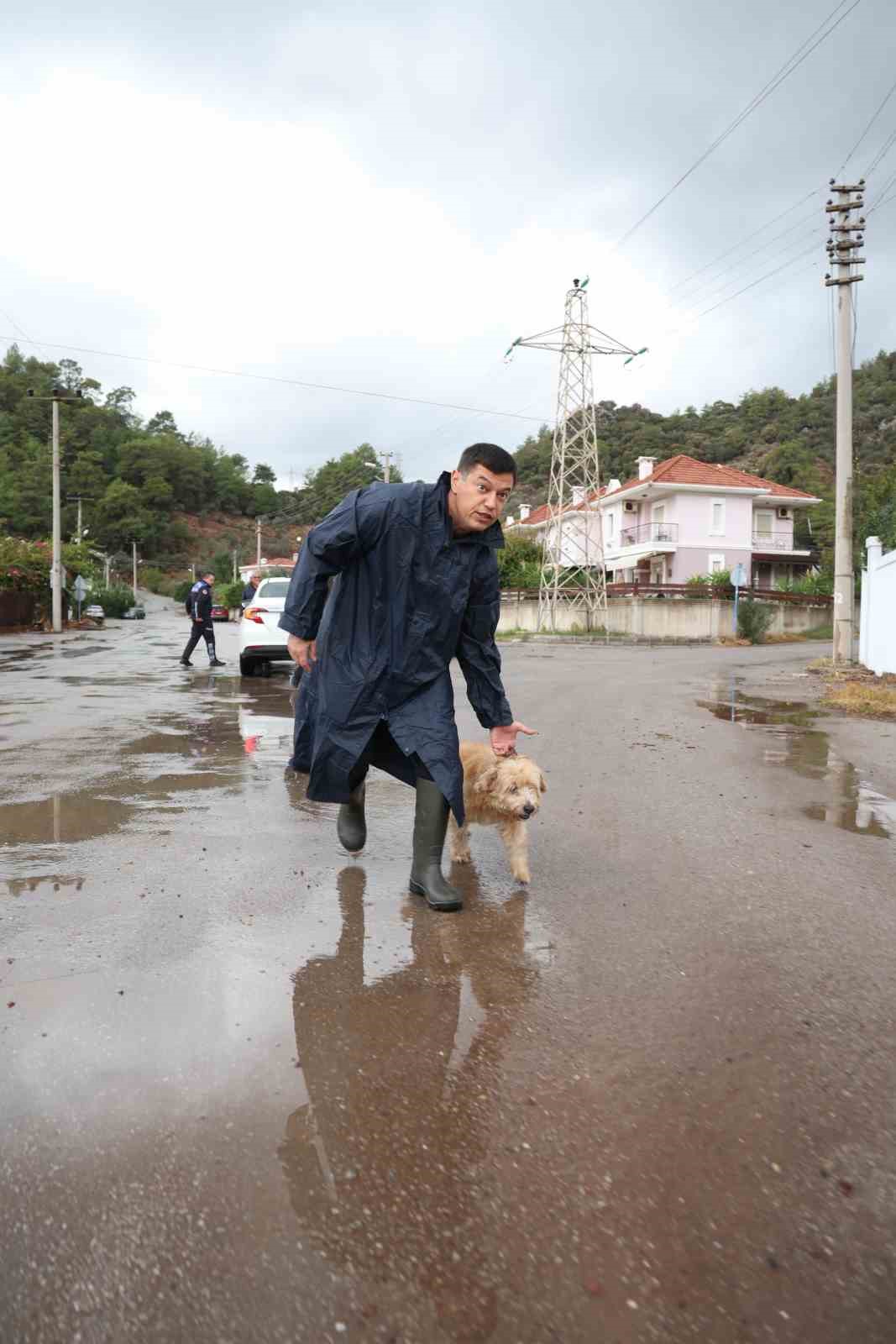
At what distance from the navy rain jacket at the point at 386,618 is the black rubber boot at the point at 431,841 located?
12 cm

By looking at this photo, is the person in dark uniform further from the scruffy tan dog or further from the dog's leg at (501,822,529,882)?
the dog's leg at (501,822,529,882)

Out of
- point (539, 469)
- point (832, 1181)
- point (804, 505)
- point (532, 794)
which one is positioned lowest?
point (832, 1181)

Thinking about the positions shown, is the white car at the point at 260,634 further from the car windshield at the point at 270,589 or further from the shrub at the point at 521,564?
the shrub at the point at 521,564

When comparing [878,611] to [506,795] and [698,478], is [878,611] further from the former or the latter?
[698,478]

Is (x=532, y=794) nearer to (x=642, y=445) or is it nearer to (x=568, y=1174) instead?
Result: (x=568, y=1174)

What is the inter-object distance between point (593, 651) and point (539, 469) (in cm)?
5621

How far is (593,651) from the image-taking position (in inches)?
1219

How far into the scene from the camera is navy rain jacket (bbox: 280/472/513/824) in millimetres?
4012

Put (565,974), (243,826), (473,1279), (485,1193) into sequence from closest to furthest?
(473,1279)
(485,1193)
(565,974)
(243,826)

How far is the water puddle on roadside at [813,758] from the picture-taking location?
6.23 m

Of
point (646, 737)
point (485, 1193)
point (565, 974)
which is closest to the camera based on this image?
point (485, 1193)

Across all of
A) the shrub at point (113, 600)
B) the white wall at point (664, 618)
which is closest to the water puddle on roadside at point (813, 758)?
the white wall at point (664, 618)

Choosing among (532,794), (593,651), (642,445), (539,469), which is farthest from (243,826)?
(539,469)

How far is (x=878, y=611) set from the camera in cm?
1744
